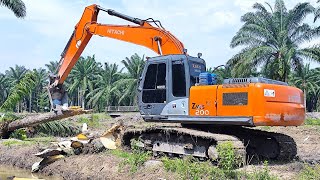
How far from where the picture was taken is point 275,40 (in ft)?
109

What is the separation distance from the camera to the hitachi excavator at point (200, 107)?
1042 cm

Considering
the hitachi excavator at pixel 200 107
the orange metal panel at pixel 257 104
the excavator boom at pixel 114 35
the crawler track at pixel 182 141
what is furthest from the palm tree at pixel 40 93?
the orange metal panel at pixel 257 104

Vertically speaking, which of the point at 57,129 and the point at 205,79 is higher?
the point at 205,79

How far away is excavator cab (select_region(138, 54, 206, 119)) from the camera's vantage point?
11664 mm

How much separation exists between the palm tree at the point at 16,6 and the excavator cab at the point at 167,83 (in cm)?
1544

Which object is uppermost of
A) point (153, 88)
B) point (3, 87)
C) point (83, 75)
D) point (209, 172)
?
point (83, 75)

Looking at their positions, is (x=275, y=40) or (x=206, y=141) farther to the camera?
(x=275, y=40)

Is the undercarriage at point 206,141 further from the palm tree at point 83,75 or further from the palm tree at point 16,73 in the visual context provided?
the palm tree at point 16,73

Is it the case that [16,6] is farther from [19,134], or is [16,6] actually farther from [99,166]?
[99,166]

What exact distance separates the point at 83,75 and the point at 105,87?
4.33 m

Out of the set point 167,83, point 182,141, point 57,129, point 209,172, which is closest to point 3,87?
point 57,129

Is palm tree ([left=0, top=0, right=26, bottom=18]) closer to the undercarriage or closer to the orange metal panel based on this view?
the undercarriage

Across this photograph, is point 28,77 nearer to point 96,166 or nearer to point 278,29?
point 96,166

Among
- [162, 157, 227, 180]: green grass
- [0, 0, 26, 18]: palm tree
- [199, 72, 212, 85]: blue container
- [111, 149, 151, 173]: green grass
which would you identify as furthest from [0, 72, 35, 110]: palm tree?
[162, 157, 227, 180]: green grass
